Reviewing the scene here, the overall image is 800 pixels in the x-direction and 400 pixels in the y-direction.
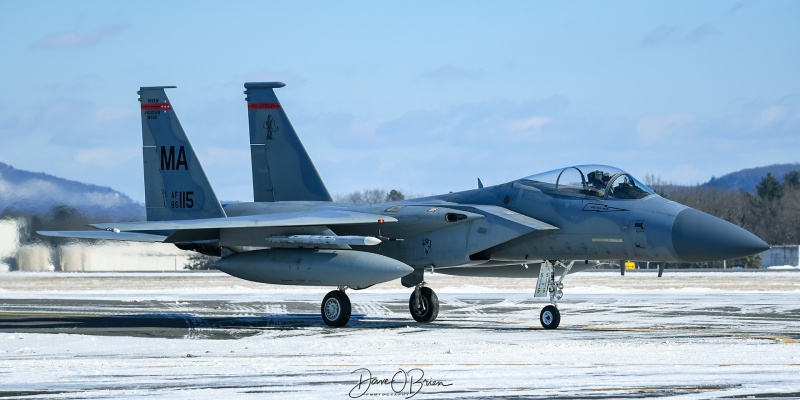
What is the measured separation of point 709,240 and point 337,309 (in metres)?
6.22

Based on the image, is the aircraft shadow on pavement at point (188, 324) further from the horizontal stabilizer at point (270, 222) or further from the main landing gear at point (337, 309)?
the horizontal stabilizer at point (270, 222)

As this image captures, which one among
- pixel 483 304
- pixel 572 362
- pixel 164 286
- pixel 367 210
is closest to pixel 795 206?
pixel 164 286

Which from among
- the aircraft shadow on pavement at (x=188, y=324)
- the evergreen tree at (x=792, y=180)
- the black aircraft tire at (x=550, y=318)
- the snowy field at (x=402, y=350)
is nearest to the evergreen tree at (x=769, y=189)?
the evergreen tree at (x=792, y=180)

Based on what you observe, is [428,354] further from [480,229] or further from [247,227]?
[247,227]

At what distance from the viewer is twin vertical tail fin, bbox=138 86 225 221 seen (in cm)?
2045

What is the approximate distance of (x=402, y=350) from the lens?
13422mm

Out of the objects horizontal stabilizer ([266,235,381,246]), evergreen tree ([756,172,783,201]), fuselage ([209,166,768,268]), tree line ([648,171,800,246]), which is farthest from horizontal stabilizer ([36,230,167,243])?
evergreen tree ([756,172,783,201])

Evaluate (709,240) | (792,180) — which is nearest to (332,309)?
(709,240)

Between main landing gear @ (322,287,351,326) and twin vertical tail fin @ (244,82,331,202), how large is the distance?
4284mm

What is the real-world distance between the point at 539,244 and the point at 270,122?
7321 millimetres

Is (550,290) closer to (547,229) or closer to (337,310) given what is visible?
(547,229)

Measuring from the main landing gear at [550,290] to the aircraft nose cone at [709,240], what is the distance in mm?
2137

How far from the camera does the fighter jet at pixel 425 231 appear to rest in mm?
16375

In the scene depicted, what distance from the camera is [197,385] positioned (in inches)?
394
